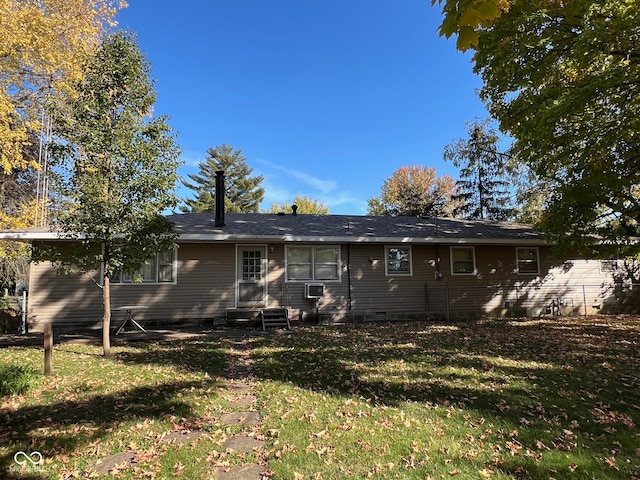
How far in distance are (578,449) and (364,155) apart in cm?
2812

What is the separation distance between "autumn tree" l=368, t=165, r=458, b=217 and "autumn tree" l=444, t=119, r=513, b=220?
535cm

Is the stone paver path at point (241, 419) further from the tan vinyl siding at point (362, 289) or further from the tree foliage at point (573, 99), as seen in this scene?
the tree foliage at point (573, 99)

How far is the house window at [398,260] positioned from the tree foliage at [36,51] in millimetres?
10954

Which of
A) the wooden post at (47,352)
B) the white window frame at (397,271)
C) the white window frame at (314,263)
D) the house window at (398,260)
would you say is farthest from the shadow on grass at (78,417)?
the house window at (398,260)

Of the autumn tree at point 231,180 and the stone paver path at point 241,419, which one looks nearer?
the stone paver path at point 241,419

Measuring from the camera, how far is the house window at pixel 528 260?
1420cm

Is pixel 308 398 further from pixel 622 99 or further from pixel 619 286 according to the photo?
pixel 619 286

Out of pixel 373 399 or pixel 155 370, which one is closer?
pixel 373 399

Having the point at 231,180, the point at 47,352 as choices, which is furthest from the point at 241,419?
the point at 231,180

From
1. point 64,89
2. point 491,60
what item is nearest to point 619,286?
point 491,60

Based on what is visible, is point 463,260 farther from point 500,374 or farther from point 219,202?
point 219,202

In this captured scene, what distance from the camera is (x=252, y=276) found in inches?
489

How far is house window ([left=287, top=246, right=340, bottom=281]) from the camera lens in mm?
12773

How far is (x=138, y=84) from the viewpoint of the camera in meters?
7.41
